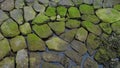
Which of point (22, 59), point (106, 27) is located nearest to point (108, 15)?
point (106, 27)

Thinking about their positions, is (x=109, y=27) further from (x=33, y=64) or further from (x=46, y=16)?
(x=33, y=64)

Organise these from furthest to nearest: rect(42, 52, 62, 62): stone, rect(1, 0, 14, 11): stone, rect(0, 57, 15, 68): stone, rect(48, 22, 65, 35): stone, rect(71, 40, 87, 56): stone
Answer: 1. rect(1, 0, 14, 11): stone
2. rect(48, 22, 65, 35): stone
3. rect(71, 40, 87, 56): stone
4. rect(42, 52, 62, 62): stone
5. rect(0, 57, 15, 68): stone

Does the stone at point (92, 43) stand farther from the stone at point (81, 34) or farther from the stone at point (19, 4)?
the stone at point (19, 4)

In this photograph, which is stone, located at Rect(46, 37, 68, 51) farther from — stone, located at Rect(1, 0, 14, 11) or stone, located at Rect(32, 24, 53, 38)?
stone, located at Rect(1, 0, 14, 11)

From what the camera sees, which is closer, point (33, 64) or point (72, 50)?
point (33, 64)

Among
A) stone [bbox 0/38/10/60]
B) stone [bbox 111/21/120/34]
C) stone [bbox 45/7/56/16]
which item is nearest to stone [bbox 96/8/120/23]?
stone [bbox 111/21/120/34]

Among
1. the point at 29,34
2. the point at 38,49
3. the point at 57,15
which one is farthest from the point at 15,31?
the point at 57,15

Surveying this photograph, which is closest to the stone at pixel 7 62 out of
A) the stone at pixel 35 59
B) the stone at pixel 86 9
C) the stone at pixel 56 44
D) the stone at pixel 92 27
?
the stone at pixel 35 59

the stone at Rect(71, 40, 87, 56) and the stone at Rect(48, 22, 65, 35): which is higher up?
the stone at Rect(48, 22, 65, 35)
